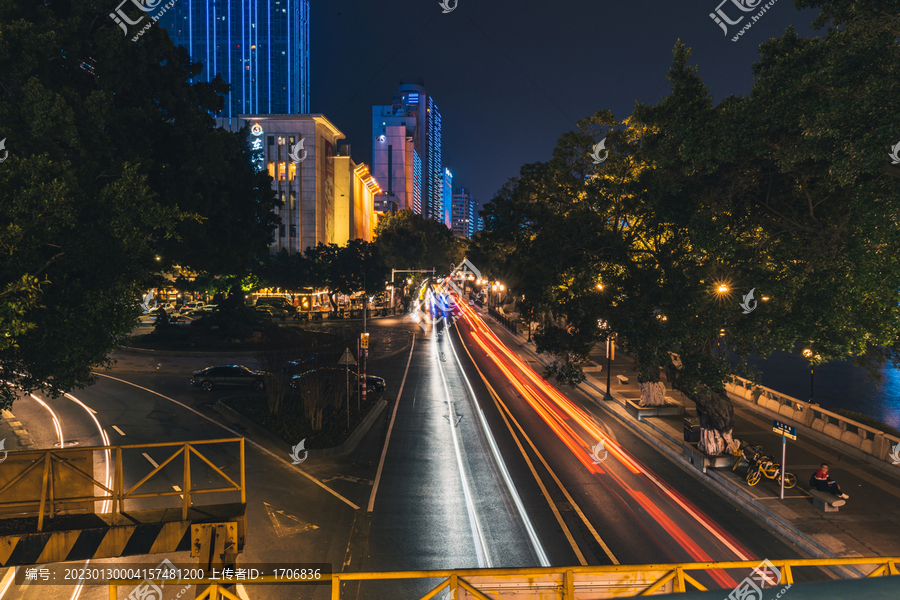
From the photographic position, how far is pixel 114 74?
13109mm

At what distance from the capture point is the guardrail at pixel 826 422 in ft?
50.9

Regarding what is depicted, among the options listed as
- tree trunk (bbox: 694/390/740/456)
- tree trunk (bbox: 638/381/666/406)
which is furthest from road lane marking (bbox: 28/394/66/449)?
tree trunk (bbox: 638/381/666/406)

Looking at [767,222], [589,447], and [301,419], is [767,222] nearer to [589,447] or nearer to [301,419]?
[589,447]

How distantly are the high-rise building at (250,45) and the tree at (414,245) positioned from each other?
105m

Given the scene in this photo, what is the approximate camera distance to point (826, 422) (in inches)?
716

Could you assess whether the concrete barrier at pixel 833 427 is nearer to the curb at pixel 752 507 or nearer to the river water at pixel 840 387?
the curb at pixel 752 507

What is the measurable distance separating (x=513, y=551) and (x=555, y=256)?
12138mm

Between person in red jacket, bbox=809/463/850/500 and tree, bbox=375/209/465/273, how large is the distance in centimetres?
7028

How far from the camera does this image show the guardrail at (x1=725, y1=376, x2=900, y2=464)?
15.5 m

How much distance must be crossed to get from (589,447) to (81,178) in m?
Result: 17.1

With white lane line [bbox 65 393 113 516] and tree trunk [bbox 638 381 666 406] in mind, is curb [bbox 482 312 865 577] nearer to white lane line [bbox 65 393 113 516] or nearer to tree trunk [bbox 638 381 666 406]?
tree trunk [bbox 638 381 666 406]

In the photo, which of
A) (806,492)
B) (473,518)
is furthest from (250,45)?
(806,492)

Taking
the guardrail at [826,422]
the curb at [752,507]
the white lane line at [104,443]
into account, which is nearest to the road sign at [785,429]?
the guardrail at [826,422]

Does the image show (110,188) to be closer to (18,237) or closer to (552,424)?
(18,237)
